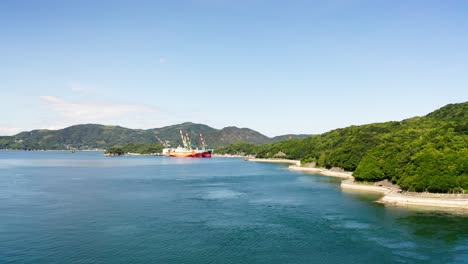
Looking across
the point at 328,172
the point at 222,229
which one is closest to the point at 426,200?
the point at 222,229

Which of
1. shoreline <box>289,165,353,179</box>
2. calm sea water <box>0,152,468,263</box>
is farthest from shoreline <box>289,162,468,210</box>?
shoreline <box>289,165,353,179</box>

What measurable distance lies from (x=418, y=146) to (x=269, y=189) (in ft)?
117

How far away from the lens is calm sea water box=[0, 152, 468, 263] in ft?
143

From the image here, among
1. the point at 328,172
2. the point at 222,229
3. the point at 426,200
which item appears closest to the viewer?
the point at 222,229


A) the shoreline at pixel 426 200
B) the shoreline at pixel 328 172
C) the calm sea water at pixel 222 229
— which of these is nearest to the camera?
the calm sea water at pixel 222 229

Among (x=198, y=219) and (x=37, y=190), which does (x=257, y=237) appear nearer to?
(x=198, y=219)

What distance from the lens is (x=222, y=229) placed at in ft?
180

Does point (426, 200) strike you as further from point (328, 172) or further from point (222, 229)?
point (328, 172)

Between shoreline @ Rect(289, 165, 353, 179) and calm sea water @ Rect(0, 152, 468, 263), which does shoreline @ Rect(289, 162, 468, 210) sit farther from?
shoreline @ Rect(289, 165, 353, 179)

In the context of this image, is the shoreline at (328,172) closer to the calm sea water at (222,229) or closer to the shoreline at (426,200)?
the calm sea water at (222,229)

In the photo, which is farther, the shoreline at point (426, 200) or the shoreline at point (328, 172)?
the shoreline at point (328, 172)

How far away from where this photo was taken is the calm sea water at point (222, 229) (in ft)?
143

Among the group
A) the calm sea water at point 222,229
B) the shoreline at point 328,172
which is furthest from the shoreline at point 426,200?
the shoreline at point 328,172

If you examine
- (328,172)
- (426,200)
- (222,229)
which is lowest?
(222,229)
